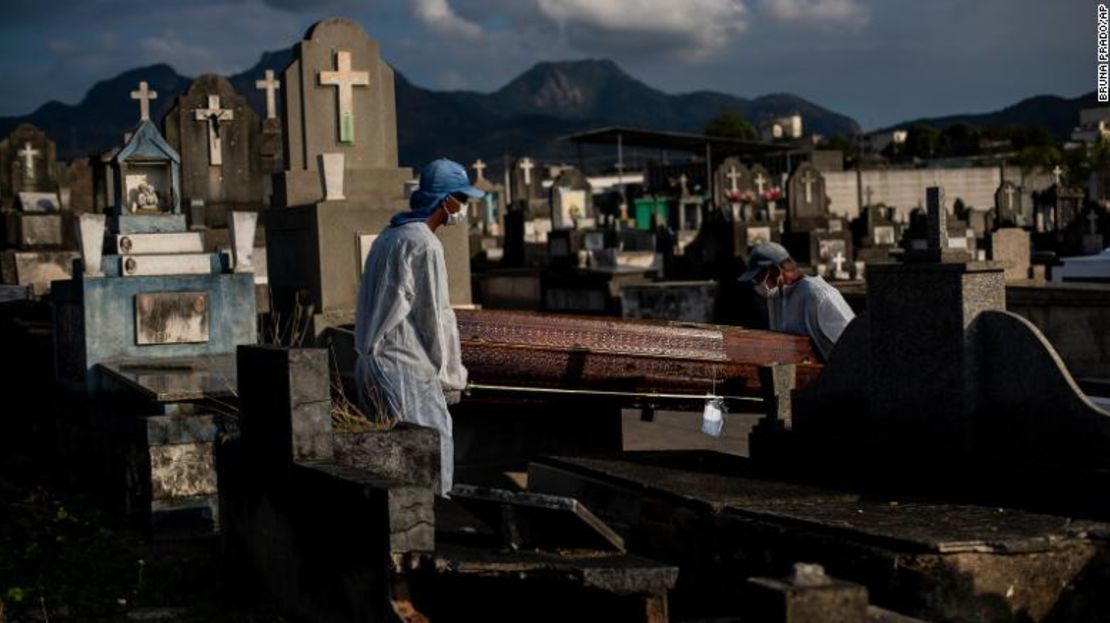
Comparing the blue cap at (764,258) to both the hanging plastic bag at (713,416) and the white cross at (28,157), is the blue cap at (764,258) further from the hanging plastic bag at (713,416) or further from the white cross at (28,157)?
the white cross at (28,157)

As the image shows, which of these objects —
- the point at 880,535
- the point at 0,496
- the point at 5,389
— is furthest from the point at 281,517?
the point at 5,389

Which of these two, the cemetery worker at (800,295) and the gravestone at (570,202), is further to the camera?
the gravestone at (570,202)

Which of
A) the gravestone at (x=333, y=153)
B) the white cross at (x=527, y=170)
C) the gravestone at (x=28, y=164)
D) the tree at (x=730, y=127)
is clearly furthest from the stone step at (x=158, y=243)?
the tree at (x=730, y=127)

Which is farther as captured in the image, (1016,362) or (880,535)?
(1016,362)

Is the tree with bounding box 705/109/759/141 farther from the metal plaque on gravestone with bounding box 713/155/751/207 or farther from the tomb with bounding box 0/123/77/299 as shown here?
the tomb with bounding box 0/123/77/299

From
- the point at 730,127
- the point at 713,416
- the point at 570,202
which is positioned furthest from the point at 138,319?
the point at 730,127

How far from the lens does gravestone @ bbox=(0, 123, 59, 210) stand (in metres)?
25.2

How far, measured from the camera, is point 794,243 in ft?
86.4

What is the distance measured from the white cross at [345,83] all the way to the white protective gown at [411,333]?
702cm

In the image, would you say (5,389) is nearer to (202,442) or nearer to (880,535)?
(202,442)

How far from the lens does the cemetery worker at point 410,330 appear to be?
7.17m

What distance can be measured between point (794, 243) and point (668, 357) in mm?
17028

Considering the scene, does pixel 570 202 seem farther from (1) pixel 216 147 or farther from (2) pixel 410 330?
(2) pixel 410 330

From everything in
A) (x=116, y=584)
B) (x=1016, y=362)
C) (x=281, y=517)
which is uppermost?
(x=1016, y=362)
